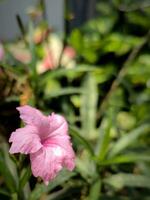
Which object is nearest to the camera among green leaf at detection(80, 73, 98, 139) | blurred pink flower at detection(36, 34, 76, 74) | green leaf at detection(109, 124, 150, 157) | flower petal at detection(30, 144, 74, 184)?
flower petal at detection(30, 144, 74, 184)

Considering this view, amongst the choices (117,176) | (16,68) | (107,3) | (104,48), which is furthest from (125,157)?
(107,3)

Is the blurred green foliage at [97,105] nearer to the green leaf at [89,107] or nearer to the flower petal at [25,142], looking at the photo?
the green leaf at [89,107]

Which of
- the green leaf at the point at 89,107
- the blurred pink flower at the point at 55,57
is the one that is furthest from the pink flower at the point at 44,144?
the blurred pink flower at the point at 55,57

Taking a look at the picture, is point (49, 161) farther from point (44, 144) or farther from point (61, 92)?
point (61, 92)

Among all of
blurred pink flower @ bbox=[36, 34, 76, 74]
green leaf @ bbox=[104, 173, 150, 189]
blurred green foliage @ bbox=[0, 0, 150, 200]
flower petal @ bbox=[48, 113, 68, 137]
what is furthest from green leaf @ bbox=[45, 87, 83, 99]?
flower petal @ bbox=[48, 113, 68, 137]

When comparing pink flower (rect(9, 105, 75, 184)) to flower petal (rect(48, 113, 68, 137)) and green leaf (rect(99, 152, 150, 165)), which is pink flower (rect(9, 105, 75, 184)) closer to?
flower petal (rect(48, 113, 68, 137))

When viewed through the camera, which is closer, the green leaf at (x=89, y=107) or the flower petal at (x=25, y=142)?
the flower petal at (x=25, y=142)
